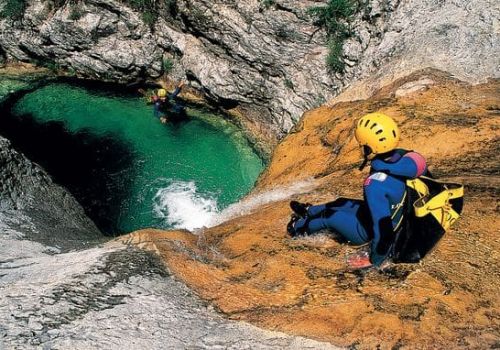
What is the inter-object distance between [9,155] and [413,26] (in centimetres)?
1103

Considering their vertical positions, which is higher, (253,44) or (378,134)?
(253,44)

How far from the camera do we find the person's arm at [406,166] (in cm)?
549

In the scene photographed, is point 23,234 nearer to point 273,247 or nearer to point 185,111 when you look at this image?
point 273,247

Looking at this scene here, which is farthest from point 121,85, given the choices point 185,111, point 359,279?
point 359,279

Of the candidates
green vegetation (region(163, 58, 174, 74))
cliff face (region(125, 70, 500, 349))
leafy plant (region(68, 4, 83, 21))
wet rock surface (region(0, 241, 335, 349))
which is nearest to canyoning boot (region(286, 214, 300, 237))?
cliff face (region(125, 70, 500, 349))

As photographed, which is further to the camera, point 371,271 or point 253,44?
point 253,44

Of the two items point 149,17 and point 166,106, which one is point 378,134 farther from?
point 149,17

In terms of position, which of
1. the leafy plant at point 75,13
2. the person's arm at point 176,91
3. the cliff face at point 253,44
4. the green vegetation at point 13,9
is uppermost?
the green vegetation at point 13,9

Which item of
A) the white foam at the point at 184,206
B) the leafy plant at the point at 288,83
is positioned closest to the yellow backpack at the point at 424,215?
the white foam at the point at 184,206

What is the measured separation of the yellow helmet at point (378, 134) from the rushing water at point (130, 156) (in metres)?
11.2

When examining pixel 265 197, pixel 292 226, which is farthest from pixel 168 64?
pixel 292 226

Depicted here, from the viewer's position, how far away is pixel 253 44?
19031 mm

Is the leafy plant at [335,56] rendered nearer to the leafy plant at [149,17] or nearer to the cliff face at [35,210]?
the leafy plant at [149,17]

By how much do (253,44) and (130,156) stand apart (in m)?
6.87
